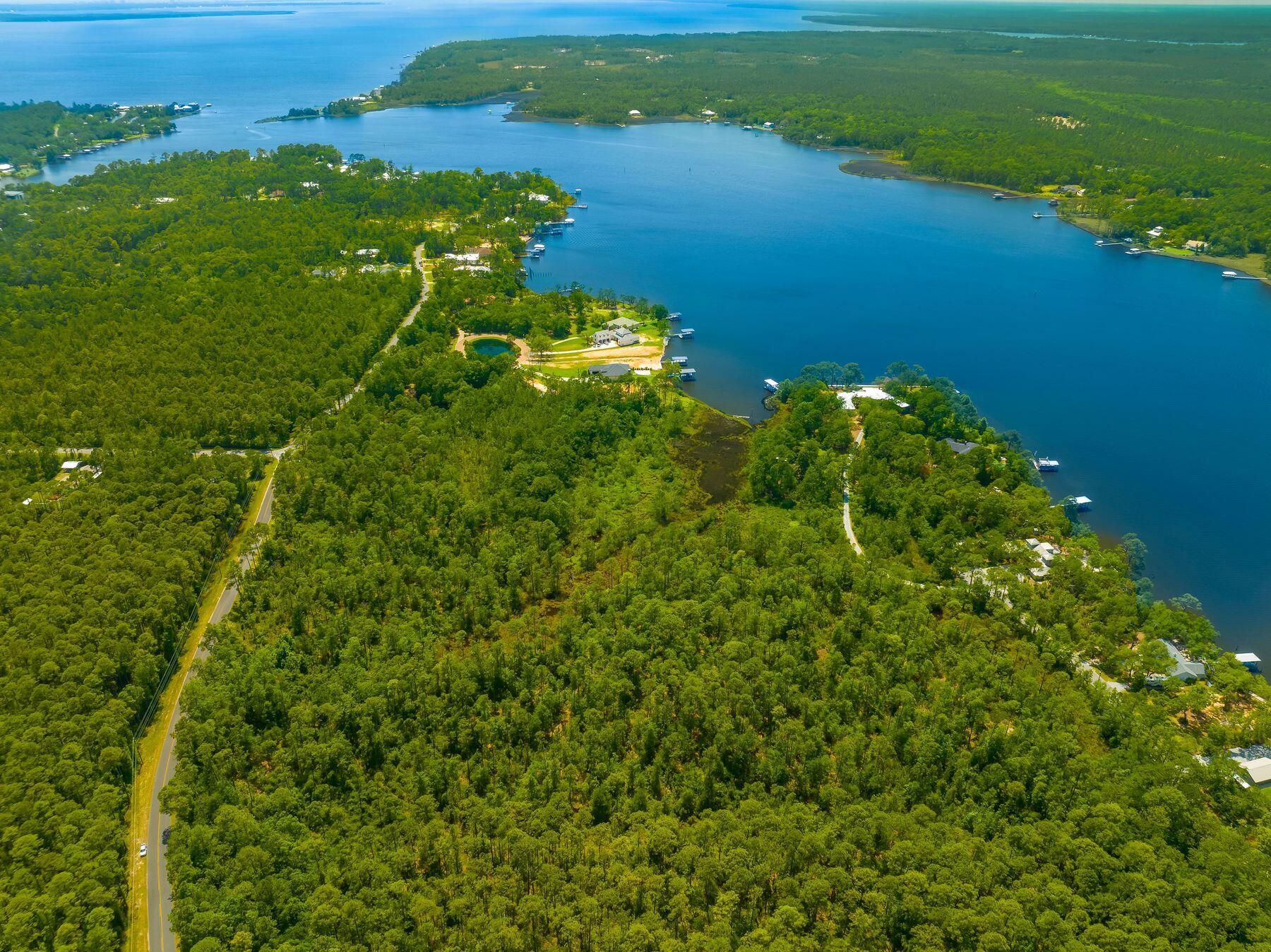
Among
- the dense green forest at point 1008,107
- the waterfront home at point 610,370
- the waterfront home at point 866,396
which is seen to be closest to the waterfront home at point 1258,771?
the waterfront home at point 866,396

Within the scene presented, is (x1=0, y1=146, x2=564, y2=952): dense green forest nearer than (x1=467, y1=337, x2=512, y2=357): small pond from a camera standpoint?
Yes

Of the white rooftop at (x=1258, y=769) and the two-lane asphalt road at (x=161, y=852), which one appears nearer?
the two-lane asphalt road at (x=161, y=852)

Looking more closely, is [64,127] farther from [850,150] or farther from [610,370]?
[850,150]

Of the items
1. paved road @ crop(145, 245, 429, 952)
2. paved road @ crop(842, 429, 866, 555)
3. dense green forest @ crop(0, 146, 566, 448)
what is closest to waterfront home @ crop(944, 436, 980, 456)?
paved road @ crop(842, 429, 866, 555)

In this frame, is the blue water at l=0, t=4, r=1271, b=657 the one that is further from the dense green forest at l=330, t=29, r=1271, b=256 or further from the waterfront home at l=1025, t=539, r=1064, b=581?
the dense green forest at l=330, t=29, r=1271, b=256

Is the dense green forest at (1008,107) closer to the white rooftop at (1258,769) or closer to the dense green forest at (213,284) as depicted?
the dense green forest at (213,284)

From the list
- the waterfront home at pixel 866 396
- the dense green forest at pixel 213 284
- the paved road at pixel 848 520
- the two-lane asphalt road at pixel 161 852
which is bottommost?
the two-lane asphalt road at pixel 161 852
